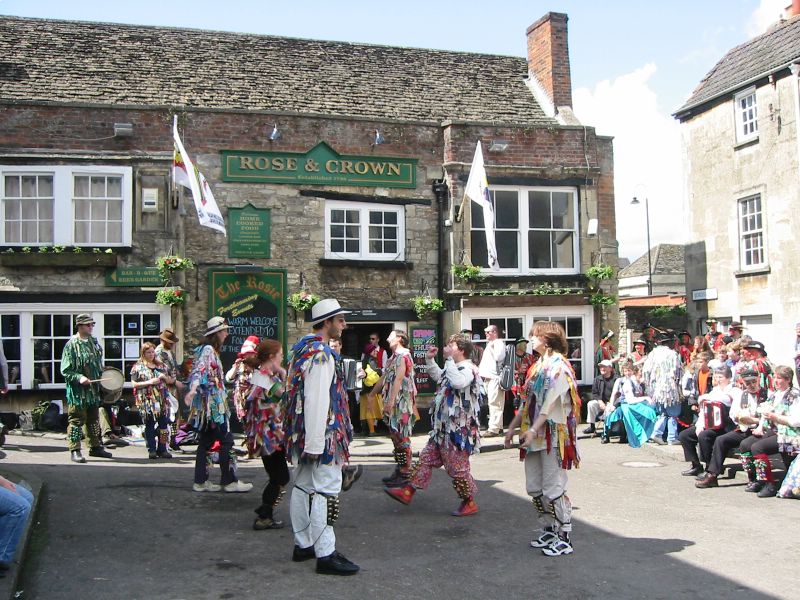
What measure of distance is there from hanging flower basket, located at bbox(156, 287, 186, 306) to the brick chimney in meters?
9.51

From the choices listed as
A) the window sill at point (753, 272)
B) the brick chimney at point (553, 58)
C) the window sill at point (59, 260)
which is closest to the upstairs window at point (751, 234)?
the window sill at point (753, 272)

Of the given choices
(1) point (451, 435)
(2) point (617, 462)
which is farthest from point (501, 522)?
(2) point (617, 462)

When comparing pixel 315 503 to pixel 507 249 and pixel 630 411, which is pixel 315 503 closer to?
pixel 630 411

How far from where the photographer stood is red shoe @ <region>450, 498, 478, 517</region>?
8047mm

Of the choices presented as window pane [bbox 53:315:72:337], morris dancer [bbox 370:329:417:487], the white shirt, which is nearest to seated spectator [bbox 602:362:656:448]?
the white shirt

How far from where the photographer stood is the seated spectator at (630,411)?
13188mm

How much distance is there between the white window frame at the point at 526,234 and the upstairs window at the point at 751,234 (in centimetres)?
611

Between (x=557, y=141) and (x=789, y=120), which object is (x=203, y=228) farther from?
(x=789, y=120)

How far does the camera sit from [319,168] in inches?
659

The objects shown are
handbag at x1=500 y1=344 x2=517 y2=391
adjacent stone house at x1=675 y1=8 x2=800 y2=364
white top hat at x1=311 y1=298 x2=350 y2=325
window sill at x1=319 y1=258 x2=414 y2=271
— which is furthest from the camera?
adjacent stone house at x1=675 y1=8 x2=800 y2=364

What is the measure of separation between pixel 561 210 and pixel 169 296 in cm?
834

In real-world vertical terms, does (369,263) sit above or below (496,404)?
above

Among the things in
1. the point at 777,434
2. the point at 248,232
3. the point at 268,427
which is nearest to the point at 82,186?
the point at 248,232

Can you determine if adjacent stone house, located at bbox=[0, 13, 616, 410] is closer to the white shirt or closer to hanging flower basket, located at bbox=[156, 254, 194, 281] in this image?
hanging flower basket, located at bbox=[156, 254, 194, 281]
